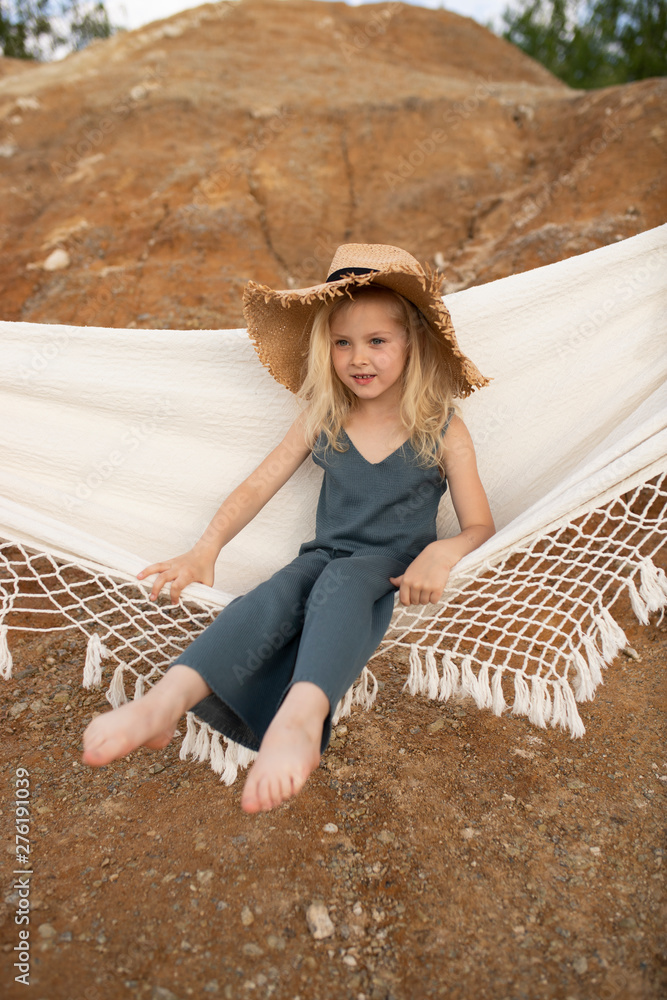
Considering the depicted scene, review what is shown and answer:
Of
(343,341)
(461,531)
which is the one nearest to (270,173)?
(343,341)

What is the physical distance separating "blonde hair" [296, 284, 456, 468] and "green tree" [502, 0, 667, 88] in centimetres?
1157

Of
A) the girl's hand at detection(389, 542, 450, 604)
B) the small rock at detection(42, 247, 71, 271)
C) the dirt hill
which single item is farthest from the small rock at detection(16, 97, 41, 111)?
the girl's hand at detection(389, 542, 450, 604)

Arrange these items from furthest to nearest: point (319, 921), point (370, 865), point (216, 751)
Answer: point (216, 751)
point (370, 865)
point (319, 921)

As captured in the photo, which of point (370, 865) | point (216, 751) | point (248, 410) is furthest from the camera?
point (248, 410)

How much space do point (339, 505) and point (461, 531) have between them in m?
0.28

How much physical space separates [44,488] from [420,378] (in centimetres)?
92

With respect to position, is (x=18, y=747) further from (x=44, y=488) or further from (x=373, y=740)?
(x=373, y=740)

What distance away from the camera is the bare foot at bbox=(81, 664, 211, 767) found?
Result: 0.95 m

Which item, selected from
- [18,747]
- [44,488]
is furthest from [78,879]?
[44,488]

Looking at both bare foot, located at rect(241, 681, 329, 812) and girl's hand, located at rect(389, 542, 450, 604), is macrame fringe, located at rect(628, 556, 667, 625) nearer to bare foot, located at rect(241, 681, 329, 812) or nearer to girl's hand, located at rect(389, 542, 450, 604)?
girl's hand, located at rect(389, 542, 450, 604)

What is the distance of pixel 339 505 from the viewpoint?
1467 mm

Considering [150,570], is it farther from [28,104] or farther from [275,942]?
[28,104]

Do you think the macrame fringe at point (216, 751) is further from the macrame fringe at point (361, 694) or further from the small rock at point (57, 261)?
the small rock at point (57, 261)

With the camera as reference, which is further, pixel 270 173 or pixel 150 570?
pixel 270 173
